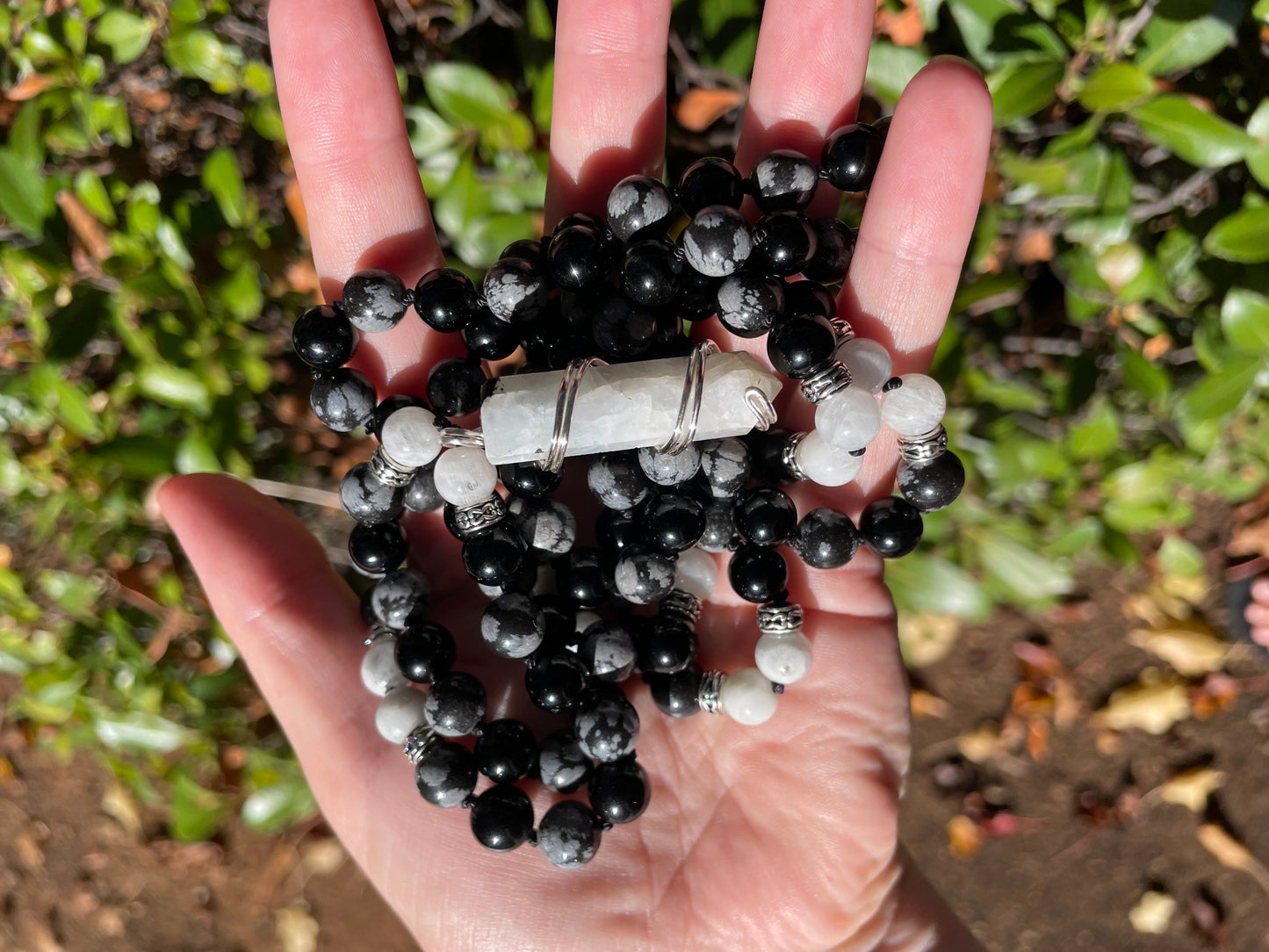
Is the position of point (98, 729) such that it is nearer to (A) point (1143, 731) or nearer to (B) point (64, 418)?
(B) point (64, 418)

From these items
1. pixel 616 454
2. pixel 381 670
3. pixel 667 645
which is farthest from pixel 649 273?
pixel 381 670

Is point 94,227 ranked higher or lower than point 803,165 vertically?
lower

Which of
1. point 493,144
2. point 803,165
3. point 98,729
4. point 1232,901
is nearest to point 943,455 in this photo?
point 803,165

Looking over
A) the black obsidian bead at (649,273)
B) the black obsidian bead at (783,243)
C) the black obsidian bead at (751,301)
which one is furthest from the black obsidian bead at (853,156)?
the black obsidian bead at (649,273)

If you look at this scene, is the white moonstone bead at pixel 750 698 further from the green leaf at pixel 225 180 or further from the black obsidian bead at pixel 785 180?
the green leaf at pixel 225 180

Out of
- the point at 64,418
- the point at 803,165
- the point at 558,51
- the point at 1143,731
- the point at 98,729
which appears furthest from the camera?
the point at 1143,731

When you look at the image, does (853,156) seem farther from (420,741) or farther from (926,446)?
(420,741)

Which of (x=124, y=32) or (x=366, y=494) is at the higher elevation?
(x=124, y=32)
